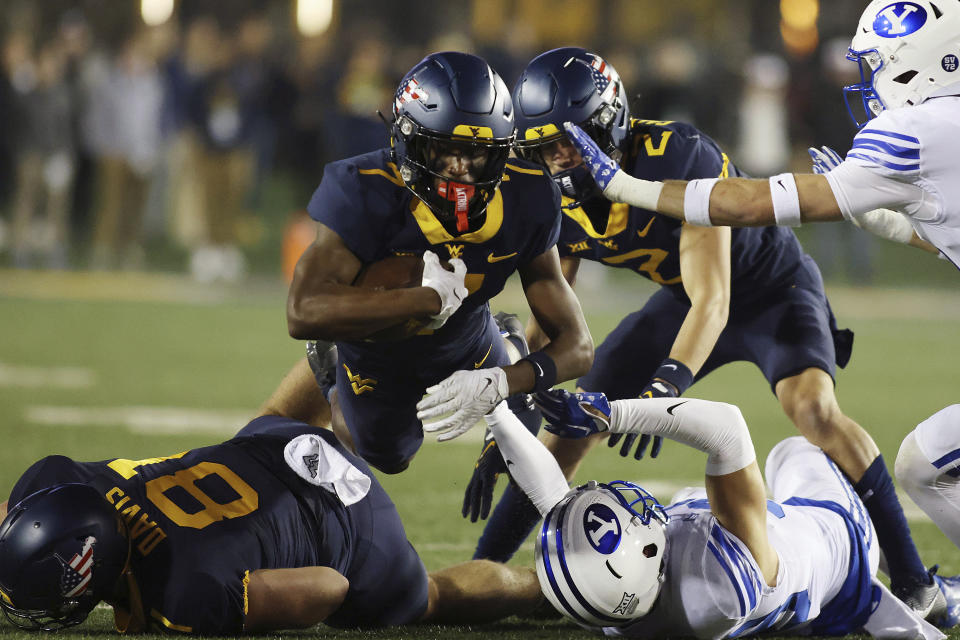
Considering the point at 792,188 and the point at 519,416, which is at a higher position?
the point at 792,188

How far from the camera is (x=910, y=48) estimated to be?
351cm

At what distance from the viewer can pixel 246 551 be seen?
3.26 m

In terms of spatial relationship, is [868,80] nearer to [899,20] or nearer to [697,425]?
[899,20]

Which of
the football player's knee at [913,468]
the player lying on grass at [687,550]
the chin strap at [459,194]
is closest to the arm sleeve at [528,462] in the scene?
the player lying on grass at [687,550]

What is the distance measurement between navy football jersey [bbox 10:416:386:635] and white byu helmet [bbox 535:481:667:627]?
59cm

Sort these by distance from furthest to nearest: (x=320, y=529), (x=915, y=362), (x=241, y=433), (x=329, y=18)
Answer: (x=329, y=18), (x=915, y=362), (x=241, y=433), (x=320, y=529)

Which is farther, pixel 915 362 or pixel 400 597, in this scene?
pixel 915 362

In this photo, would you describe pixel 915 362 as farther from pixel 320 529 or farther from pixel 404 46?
pixel 404 46

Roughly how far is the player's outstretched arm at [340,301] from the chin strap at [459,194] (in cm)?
20

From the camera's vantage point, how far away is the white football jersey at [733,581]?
127 inches

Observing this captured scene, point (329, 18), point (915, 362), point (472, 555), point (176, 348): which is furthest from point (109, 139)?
point (472, 555)

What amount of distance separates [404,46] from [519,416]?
49.0ft

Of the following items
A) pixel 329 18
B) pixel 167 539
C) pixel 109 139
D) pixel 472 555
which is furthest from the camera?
pixel 329 18

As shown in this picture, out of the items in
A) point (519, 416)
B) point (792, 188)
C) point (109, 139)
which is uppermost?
point (792, 188)
